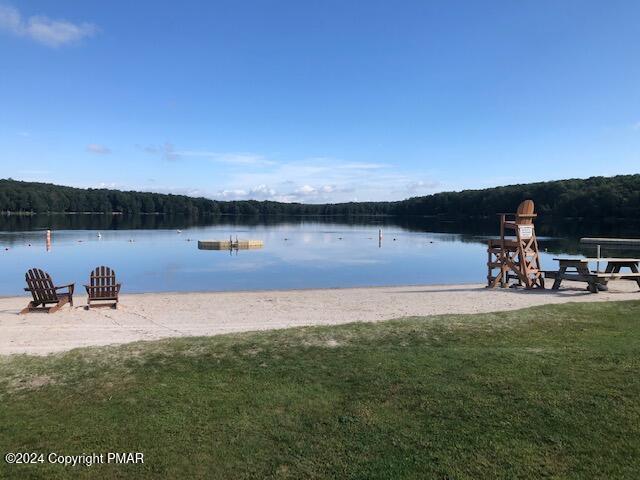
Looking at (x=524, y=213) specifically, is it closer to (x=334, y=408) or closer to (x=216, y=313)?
(x=216, y=313)

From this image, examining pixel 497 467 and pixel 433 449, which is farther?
pixel 433 449

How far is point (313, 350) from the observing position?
24.2 feet

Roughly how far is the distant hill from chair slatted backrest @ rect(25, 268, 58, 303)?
9698 centimetres

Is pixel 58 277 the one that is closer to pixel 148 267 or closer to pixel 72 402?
pixel 148 267

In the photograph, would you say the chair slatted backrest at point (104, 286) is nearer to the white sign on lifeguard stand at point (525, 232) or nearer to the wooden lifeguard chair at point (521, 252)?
the wooden lifeguard chair at point (521, 252)

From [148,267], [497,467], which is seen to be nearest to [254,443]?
[497,467]

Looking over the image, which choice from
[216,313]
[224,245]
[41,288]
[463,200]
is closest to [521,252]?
[216,313]

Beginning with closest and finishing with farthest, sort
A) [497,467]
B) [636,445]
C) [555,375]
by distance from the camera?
[497,467] → [636,445] → [555,375]

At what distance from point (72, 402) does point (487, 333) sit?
6317mm

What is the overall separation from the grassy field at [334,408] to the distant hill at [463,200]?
9734 centimetres

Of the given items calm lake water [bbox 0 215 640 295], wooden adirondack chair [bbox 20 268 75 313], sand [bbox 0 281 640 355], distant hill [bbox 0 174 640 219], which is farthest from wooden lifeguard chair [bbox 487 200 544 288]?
distant hill [bbox 0 174 640 219]

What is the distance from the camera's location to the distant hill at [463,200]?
9694 centimetres

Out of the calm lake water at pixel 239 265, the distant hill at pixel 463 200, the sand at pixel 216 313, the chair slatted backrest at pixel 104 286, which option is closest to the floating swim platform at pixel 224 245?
the calm lake water at pixel 239 265

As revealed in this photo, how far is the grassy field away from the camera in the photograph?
415 cm
